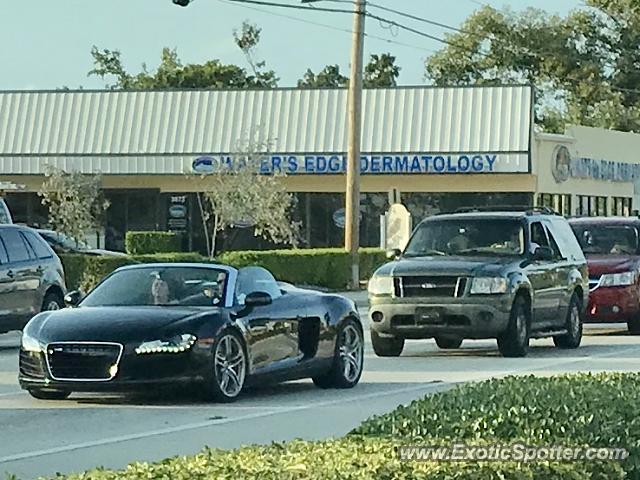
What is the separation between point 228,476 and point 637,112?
257ft

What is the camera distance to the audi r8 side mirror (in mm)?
16203

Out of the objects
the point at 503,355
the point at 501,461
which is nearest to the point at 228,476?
the point at 501,461

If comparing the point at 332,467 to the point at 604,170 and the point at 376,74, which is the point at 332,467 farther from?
the point at 376,74

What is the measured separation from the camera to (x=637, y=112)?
82938 mm

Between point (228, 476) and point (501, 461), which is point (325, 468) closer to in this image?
point (228, 476)

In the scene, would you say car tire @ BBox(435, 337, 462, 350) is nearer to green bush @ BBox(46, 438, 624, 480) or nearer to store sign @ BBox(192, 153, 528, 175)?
green bush @ BBox(46, 438, 624, 480)

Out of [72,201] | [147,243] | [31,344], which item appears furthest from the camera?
[72,201]

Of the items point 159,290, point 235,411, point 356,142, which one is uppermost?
point 356,142

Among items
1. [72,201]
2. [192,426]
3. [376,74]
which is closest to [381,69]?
[376,74]

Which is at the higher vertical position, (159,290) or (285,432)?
(159,290)

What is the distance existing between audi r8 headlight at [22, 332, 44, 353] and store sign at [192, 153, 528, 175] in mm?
35578

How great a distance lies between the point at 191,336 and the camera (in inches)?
599

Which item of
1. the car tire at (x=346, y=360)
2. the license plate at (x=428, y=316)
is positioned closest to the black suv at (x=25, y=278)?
the license plate at (x=428, y=316)

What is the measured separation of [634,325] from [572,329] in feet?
11.2
